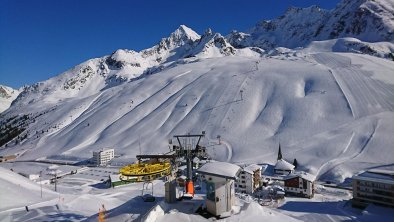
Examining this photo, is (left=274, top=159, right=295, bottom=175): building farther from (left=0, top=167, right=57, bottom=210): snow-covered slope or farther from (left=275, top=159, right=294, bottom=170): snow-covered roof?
(left=0, top=167, right=57, bottom=210): snow-covered slope

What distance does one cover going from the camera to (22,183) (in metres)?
40.9

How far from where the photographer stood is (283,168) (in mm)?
65250

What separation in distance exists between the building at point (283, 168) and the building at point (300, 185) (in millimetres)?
9900

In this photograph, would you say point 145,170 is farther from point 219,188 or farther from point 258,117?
point 258,117

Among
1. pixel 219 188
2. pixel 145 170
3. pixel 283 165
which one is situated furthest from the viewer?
pixel 283 165

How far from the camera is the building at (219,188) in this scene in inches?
732

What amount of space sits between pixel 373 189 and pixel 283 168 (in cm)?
2163

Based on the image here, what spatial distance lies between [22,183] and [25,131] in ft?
409

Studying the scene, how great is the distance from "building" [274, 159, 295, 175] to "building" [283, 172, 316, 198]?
9900mm

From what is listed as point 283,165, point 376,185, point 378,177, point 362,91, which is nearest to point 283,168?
point 283,165

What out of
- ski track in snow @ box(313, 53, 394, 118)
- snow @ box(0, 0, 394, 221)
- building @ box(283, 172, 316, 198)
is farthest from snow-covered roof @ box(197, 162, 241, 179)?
ski track in snow @ box(313, 53, 394, 118)

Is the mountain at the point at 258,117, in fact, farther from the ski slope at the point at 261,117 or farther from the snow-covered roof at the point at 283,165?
the snow-covered roof at the point at 283,165

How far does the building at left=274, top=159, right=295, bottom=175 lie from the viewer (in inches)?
2559

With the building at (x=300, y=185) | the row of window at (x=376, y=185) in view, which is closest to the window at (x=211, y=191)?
the row of window at (x=376, y=185)
